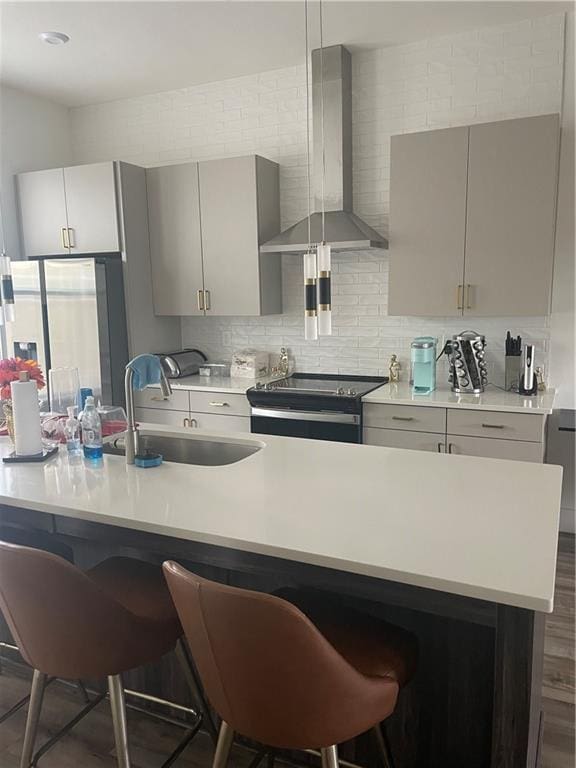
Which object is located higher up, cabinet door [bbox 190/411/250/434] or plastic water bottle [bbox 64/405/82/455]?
plastic water bottle [bbox 64/405/82/455]

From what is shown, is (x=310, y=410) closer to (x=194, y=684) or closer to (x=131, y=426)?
(x=131, y=426)

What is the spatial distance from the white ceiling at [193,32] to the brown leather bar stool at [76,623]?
2.92 meters

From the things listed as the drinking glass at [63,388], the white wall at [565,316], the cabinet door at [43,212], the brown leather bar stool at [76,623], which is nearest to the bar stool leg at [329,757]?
the brown leather bar stool at [76,623]

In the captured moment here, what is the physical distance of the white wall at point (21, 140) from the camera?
174 inches

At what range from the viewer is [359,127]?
399 cm

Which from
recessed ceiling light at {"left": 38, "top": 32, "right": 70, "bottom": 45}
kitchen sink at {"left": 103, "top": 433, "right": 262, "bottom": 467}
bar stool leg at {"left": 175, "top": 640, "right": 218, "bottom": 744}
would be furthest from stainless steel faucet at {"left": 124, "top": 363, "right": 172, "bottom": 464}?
recessed ceiling light at {"left": 38, "top": 32, "right": 70, "bottom": 45}

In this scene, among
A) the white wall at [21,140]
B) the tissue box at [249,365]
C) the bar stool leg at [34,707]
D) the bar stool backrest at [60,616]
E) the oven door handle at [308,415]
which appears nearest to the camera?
the bar stool backrest at [60,616]

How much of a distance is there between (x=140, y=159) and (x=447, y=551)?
4281mm

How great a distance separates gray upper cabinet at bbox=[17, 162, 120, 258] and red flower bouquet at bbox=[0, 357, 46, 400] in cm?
207

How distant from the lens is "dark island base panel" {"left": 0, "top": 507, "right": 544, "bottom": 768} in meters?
1.34

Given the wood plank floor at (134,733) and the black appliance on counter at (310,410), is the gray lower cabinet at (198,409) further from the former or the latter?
the wood plank floor at (134,733)

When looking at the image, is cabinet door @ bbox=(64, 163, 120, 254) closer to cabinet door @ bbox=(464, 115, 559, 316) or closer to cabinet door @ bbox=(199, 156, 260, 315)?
cabinet door @ bbox=(199, 156, 260, 315)

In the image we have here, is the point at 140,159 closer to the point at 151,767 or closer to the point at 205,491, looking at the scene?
the point at 205,491

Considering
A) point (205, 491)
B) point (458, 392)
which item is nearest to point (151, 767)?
point (205, 491)
